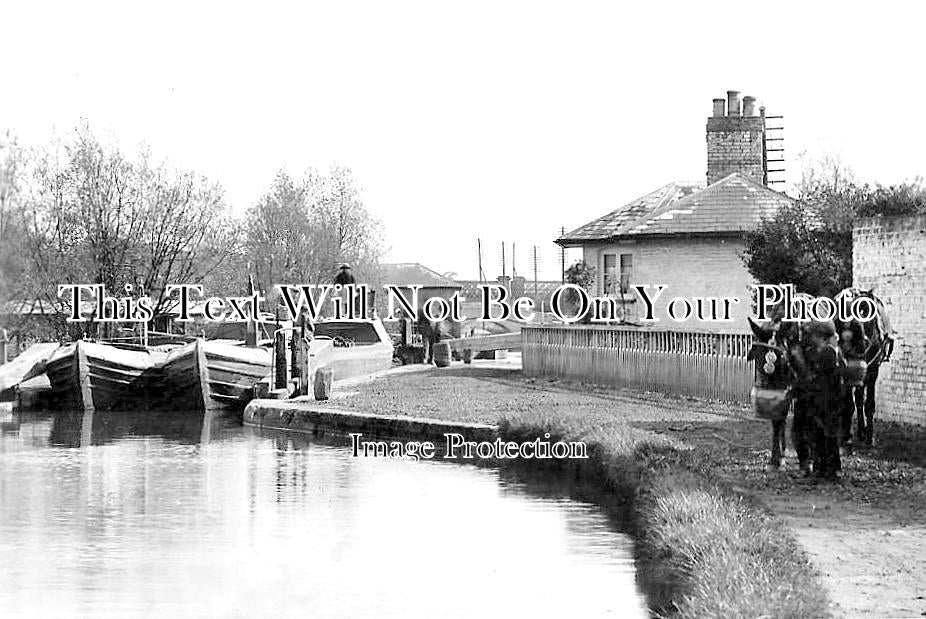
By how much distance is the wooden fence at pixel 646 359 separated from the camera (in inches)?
934

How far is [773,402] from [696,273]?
67.0 feet

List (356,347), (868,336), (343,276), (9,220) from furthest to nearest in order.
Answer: (356,347)
(343,276)
(9,220)
(868,336)

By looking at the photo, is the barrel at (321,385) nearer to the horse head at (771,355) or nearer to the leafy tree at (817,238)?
the leafy tree at (817,238)

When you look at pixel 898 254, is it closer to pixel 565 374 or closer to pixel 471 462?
pixel 471 462

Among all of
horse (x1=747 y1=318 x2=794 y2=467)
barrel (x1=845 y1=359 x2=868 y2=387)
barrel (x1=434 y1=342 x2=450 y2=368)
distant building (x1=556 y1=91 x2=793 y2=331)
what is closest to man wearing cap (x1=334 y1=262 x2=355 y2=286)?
barrel (x1=434 y1=342 x2=450 y2=368)

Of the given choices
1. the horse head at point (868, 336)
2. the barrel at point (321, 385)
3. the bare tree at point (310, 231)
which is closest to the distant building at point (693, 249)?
the barrel at point (321, 385)

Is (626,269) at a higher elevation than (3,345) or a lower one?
higher

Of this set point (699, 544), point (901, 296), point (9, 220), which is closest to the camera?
point (699, 544)

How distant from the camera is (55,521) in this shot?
51.1 feet

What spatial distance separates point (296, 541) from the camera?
47.0ft

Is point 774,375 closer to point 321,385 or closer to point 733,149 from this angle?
point 321,385

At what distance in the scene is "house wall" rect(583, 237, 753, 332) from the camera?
34.4 m

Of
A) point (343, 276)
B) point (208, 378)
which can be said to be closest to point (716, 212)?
point (343, 276)

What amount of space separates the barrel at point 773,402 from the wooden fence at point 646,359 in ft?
25.5
